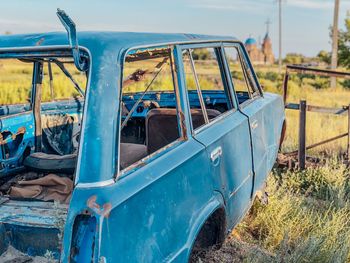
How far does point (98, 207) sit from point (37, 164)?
1.67 m

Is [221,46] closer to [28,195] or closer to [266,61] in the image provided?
[28,195]

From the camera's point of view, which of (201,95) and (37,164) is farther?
(37,164)

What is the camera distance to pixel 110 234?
1998 millimetres

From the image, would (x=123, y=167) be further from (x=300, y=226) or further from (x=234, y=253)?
(x=300, y=226)

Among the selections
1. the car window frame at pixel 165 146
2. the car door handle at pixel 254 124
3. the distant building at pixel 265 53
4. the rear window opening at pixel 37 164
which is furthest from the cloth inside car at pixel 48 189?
the distant building at pixel 265 53

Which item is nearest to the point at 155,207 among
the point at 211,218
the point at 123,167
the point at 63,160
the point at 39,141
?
the point at 123,167

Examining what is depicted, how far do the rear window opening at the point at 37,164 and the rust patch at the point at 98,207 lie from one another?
28 centimetres

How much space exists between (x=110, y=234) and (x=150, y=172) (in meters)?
0.42

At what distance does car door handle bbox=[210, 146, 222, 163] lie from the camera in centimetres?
291

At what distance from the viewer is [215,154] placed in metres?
2.96

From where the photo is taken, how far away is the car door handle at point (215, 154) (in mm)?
2906

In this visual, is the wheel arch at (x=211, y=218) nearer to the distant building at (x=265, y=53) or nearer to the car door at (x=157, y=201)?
the car door at (x=157, y=201)

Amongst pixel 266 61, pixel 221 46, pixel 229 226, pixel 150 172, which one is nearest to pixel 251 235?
pixel 229 226

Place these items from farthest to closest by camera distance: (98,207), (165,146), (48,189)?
1. (48,189)
2. (165,146)
3. (98,207)
